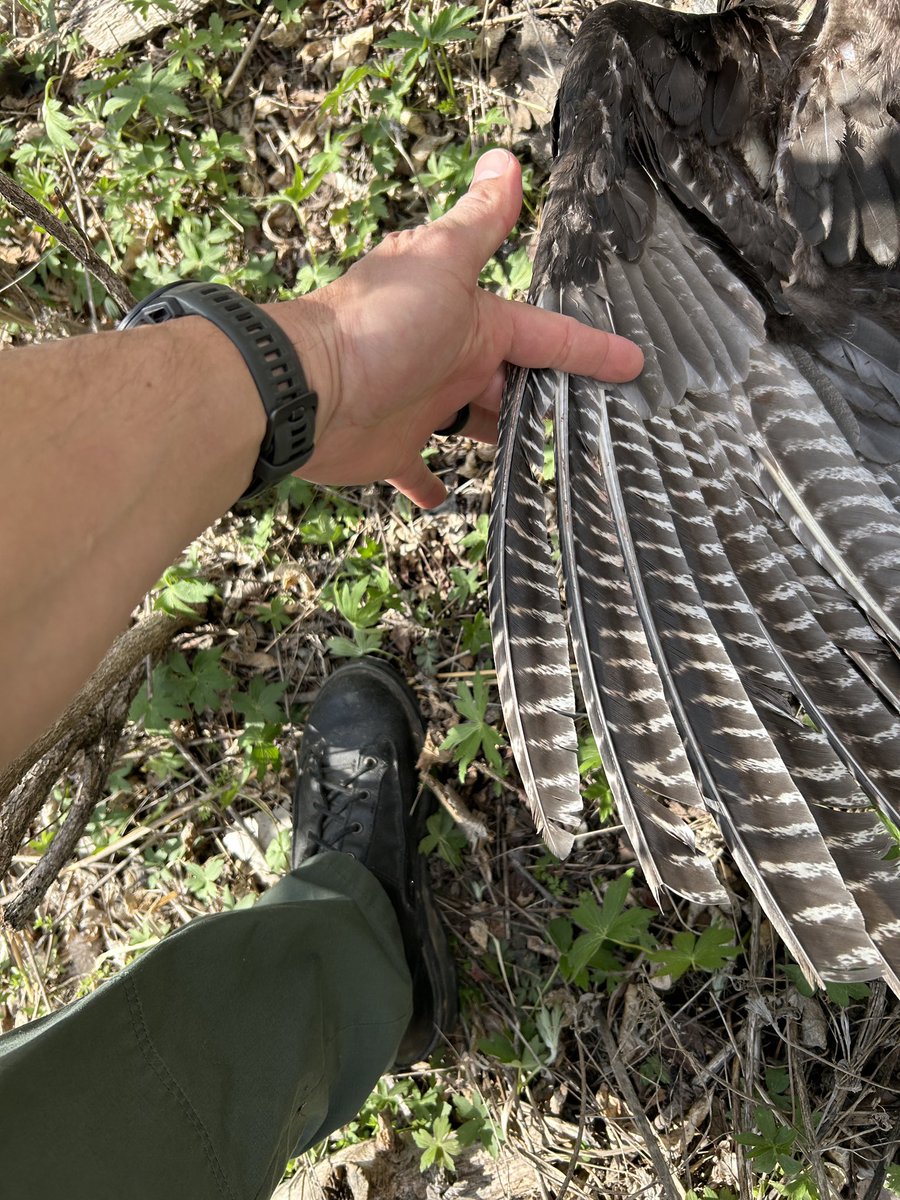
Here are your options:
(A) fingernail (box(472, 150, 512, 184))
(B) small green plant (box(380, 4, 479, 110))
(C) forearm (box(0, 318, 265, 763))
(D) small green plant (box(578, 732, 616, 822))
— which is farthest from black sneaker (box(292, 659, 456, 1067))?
(B) small green plant (box(380, 4, 479, 110))

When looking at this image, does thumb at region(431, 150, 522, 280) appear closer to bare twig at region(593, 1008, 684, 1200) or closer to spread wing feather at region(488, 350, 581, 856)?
spread wing feather at region(488, 350, 581, 856)

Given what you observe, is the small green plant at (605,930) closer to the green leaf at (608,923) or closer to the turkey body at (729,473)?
the green leaf at (608,923)

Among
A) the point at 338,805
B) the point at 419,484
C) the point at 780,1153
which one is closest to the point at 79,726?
the point at 338,805

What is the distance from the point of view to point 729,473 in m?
2.07

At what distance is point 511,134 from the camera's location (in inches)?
130

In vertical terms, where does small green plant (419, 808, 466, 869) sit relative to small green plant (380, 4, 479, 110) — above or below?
below

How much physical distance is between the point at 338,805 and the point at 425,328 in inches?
70.7

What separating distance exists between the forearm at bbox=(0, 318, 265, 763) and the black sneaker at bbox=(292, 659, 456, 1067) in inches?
53.8

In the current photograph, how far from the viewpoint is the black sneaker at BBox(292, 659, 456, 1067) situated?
10.2 ft

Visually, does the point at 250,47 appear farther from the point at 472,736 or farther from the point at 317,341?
the point at 472,736

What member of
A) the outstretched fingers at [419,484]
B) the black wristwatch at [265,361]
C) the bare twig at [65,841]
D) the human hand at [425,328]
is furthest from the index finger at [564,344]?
the bare twig at [65,841]

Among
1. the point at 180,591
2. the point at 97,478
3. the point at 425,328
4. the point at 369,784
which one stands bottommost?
the point at 369,784

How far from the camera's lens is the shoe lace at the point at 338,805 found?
3129 mm

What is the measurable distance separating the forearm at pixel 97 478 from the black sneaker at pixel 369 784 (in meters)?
1.37
